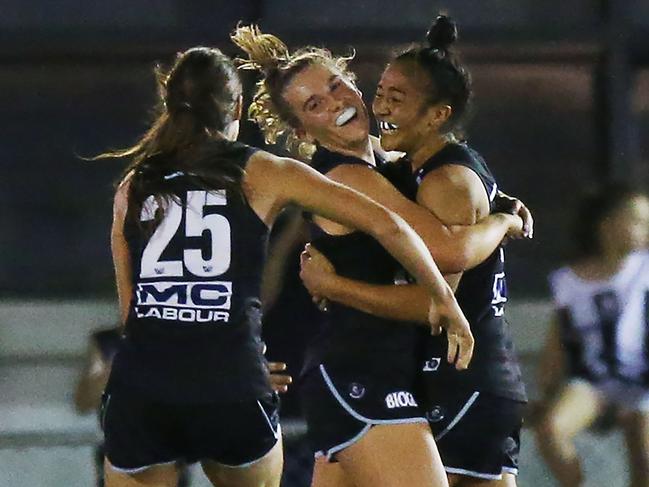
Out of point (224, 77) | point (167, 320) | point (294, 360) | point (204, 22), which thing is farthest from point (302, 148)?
point (204, 22)

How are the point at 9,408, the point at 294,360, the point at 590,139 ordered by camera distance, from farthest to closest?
the point at 590,139, the point at 9,408, the point at 294,360

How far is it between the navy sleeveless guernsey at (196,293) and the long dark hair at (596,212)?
2.24 m

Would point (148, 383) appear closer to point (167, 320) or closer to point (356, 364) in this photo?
point (167, 320)

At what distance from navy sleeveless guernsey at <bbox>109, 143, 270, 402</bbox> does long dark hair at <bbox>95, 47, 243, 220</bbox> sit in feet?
0.05

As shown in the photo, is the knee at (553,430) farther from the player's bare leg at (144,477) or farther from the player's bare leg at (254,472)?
the player's bare leg at (144,477)

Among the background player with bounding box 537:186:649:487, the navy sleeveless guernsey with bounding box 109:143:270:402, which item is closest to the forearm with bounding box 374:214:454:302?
the navy sleeveless guernsey with bounding box 109:143:270:402

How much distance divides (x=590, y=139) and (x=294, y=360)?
2.00m

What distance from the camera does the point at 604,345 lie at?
4.72 meters

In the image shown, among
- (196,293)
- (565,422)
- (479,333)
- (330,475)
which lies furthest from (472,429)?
(565,422)

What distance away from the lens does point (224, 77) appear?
2.96 m

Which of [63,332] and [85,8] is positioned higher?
[85,8]

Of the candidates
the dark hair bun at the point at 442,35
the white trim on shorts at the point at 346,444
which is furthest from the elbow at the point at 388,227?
the dark hair bun at the point at 442,35

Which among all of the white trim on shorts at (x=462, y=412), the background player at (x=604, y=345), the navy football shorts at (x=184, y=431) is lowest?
the background player at (x=604, y=345)

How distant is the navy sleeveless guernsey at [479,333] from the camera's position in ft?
9.48
